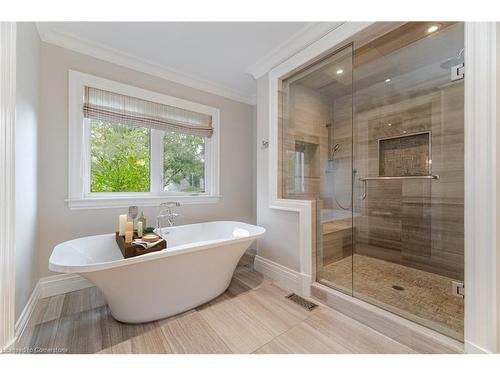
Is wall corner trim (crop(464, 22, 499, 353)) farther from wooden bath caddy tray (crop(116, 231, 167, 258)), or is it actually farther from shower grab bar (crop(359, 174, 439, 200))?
wooden bath caddy tray (crop(116, 231, 167, 258))

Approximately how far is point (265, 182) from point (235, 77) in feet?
4.68

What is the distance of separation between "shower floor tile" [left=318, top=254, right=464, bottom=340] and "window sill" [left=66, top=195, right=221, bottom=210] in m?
1.69

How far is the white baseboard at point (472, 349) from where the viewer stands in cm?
108

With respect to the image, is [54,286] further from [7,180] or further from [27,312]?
[7,180]

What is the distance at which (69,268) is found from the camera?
3.83ft

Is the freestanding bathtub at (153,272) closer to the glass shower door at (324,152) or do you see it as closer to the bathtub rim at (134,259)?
the bathtub rim at (134,259)

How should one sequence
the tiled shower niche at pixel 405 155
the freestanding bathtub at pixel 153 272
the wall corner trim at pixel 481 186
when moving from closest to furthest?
the wall corner trim at pixel 481 186
the freestanding bathtub at pixel 153 272
the tiled shower niche at pixel 405 155

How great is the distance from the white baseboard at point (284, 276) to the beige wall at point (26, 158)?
1.95 meters

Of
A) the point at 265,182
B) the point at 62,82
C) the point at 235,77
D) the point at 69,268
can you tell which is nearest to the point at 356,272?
the point at 265,182

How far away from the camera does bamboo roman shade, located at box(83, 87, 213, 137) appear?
2.07m

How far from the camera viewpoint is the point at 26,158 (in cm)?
148

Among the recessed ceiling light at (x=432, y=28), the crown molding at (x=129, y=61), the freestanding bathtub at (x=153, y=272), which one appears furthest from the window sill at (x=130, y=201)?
the recessed ceiling light at (x=432, y=28)

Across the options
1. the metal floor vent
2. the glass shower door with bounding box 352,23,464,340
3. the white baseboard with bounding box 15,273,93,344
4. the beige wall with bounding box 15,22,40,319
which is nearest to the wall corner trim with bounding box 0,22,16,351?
the beige wall with bounding box 15,22,40,319
